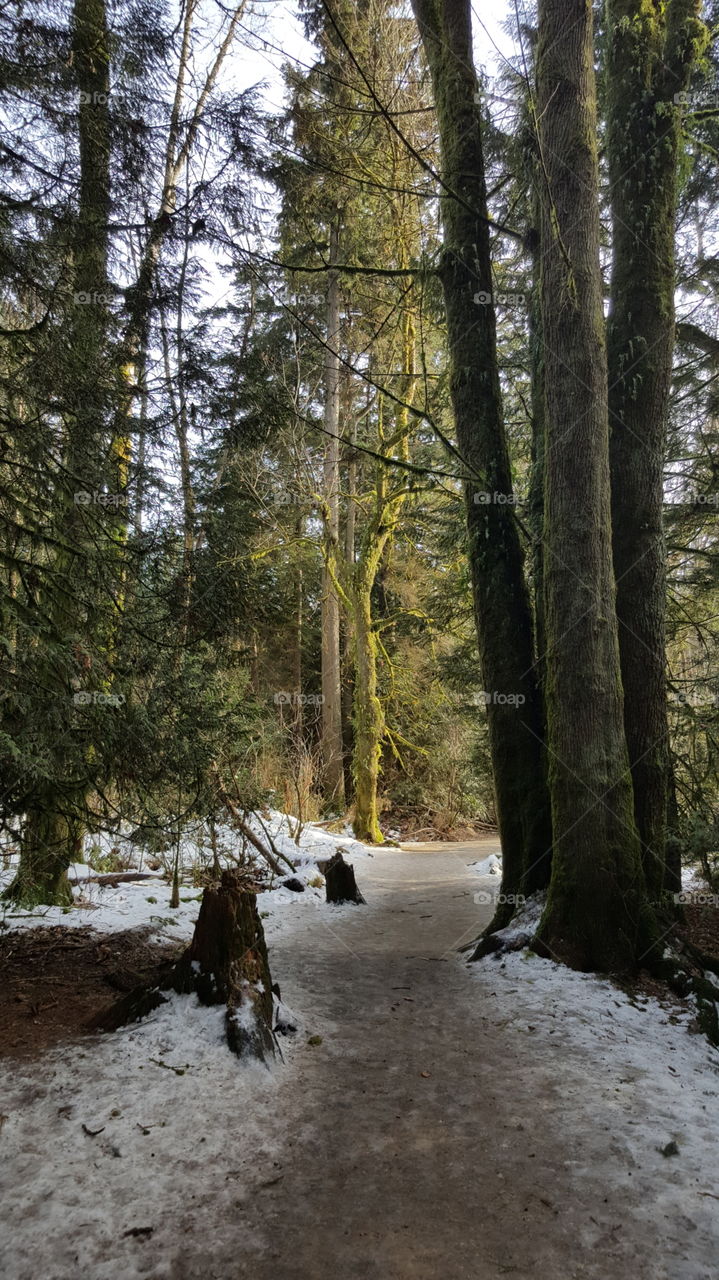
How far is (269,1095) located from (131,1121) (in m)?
0.64

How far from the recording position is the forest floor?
204 cm

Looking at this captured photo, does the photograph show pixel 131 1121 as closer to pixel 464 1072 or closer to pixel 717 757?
pixel 464 1072

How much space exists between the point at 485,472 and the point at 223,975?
4.37 metres

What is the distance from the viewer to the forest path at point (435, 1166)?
2025 mm

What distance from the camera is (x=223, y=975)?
11.8 ft

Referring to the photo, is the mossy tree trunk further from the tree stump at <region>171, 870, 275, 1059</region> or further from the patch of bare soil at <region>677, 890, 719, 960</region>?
the patch of bare soil at <region>677, 890, 719, 960</region>

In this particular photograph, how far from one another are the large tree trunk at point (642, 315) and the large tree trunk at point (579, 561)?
498 millimetres

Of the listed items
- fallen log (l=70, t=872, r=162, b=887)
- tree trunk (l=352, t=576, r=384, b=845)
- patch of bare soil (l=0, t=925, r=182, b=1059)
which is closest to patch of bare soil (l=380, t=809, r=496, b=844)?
tree trunk (l=352, t=576, r=384, b=845)

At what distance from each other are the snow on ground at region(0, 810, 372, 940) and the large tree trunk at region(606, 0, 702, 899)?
11.8 ft

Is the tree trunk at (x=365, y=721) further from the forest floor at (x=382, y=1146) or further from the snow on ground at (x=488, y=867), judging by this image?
the forest floor at (x=382, y=1146)

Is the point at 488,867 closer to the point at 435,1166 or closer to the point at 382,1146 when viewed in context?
the point at 382,1146

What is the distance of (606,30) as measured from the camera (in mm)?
5828

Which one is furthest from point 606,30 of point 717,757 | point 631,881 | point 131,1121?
point 131,1121

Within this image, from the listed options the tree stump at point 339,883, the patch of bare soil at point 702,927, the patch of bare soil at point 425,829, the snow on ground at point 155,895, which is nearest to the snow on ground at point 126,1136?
the snow on ground at point 155,895
